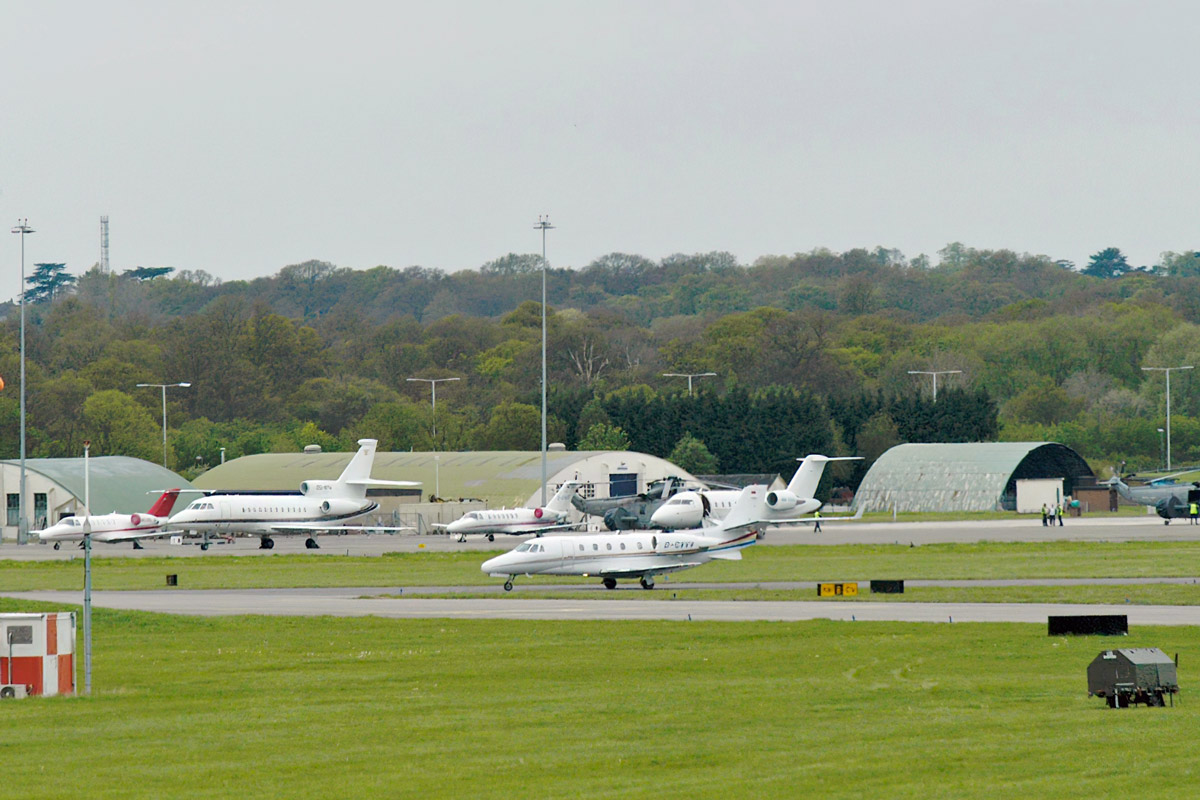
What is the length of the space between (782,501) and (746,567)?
26.5 feet

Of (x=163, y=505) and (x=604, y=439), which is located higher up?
(x=604, y=439)

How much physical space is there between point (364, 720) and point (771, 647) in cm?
1361

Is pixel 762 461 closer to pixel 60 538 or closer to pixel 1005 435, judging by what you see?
pixel 1005 435

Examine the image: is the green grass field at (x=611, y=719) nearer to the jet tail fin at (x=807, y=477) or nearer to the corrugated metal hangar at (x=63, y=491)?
the jet tail fin at (x=807, y=477)

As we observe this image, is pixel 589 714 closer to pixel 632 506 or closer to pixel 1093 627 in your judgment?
pixel 1093 627

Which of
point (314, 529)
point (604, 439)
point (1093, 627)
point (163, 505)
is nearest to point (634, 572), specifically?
point (1093, 627)

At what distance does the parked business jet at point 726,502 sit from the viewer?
81.1 m

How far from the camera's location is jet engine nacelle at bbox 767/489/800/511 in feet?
257

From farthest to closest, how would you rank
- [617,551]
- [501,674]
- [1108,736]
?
[617,551]
[501,674]
[1108,736]

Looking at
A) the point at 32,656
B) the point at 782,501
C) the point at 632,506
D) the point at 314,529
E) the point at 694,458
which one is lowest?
the point at 314,529

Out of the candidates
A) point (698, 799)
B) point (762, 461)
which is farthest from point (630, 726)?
point (762, 461)

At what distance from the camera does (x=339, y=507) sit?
111 meters

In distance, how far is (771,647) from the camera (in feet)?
125

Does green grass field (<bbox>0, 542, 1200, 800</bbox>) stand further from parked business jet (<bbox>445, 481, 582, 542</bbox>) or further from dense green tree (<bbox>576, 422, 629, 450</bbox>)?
dense green tree (<bbox>576, 422, 629, 450</bbox>)
